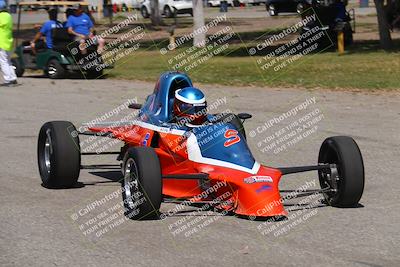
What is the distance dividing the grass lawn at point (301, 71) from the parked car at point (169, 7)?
95.3 feet

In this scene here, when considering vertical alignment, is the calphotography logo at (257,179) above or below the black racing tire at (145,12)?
above

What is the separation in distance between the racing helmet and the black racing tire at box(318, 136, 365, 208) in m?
1.33

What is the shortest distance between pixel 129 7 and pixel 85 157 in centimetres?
5781

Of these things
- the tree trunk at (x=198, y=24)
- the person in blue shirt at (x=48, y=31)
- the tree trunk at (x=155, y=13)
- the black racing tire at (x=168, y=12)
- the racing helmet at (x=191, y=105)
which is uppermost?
the racing helmet at (x=191, y=105)

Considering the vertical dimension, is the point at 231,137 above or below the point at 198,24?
above

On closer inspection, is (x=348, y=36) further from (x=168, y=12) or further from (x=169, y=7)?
(x=168, y=12)

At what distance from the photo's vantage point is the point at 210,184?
8.95 meters

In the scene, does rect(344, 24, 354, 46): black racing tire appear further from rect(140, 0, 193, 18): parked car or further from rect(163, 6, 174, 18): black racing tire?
rect(163, 6, 174, 18): black racing tire

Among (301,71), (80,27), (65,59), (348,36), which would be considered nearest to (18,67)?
(65,59)

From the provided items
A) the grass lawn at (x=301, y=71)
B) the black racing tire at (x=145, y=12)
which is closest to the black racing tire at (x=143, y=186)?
the grass lawn at (x=301, y=71)

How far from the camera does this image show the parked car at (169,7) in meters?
59.2

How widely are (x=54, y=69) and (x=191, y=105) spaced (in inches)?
609

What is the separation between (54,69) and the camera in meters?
24.5

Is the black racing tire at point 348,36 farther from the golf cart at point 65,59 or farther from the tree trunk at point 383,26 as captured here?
the golf cart at point 65,59
